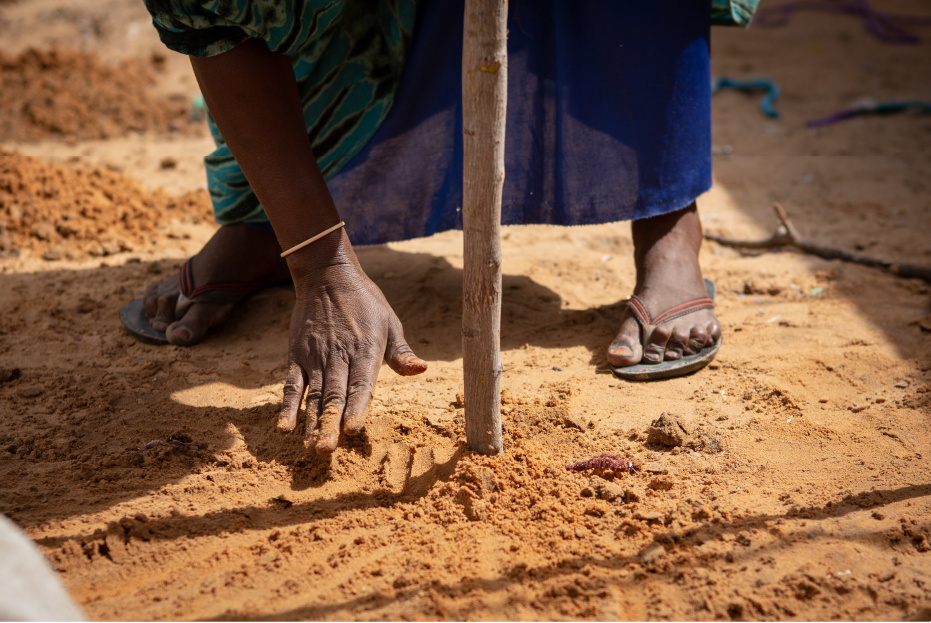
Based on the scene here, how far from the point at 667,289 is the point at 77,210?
265 cm

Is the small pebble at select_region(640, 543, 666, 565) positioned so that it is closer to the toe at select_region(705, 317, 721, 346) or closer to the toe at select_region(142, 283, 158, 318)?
the toe at select_region(705, 317, 721, 346)

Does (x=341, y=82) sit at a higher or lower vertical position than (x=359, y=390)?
higher

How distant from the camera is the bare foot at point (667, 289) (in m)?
2.18

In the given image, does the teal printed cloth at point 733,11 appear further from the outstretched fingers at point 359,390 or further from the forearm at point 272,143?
the outstretched fingers at point 359,390

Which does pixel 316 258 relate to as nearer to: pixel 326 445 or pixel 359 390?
pixel 359 390

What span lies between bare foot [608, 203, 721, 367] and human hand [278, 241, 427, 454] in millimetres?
778

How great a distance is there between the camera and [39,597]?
0.96 metres

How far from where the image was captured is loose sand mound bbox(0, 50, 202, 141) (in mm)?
4531

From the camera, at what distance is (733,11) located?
236cm

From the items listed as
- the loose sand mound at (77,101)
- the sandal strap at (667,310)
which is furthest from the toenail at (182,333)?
the loose sand mound at (77,101)

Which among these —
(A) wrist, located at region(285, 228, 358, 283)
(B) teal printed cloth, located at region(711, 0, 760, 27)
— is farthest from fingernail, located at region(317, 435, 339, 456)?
(B) teal printed cloth, located at region(711, 0, 760, 27)

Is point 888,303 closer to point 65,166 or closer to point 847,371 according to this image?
point 847,371

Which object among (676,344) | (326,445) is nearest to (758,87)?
(676,344)

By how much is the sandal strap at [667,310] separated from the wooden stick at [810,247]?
2.94 ft
